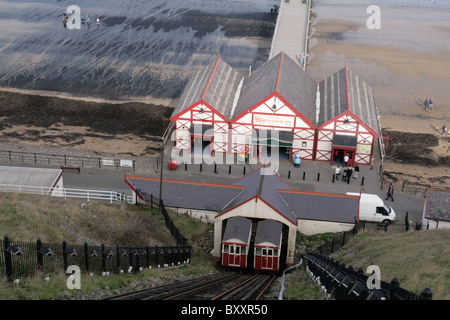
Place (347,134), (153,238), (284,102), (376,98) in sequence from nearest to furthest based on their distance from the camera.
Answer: (153,238) < (284,102) < (347,134) < (376,98)

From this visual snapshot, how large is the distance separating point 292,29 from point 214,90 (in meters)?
35.0

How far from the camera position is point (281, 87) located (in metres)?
44.3

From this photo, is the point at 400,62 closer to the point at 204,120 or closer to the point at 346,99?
the point at 346,99

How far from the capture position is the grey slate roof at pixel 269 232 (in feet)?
97.4

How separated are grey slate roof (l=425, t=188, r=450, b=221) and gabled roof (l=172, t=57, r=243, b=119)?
52.4 ft

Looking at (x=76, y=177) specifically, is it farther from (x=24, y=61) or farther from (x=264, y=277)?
(x=24, y=61)

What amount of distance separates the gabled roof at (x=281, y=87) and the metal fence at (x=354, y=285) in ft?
73.7

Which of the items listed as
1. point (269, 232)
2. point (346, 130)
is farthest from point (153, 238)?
point (346, 130)

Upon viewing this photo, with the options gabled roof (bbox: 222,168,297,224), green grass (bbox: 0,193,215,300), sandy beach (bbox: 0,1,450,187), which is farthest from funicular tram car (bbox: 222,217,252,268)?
sandy beach (bbox: 0,1,450,187)

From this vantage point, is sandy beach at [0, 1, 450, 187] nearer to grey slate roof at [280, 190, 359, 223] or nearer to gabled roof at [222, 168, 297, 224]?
grey slate roof at [280, 190, 359, 223]

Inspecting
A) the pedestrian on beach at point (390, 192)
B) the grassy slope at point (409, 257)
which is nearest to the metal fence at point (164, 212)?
the grassy slope at point (409, 257)

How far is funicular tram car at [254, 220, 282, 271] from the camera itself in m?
Answer: 29.5
